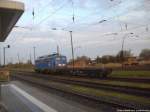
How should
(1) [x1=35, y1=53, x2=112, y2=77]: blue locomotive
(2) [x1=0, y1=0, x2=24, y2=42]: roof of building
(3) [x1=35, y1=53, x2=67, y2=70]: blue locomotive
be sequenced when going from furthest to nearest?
1. (3) [x1=35, y1=53, x2=67, y2=70]: blue locomotive
2. (1) [x1=35, y1=53, x2=112, y2=77]: blue locomotive
3. (2) [x1=0, y1=0, x2=24, y2=42]: roof of building

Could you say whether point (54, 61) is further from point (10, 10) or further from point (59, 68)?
point (10, 10)

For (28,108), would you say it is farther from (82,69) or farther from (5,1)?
(82,69)

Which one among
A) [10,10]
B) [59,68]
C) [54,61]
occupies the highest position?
[10,10]

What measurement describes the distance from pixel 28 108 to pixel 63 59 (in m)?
42.2

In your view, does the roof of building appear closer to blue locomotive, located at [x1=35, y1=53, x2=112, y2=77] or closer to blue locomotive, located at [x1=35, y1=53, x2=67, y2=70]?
blue locomotive, located at [x1=35, y1=53, x2=112, y2=77]

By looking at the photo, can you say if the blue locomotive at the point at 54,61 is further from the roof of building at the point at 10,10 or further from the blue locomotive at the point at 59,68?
the roof of building at the point at 10,10

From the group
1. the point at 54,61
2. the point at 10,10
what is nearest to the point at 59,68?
the point at 54,61

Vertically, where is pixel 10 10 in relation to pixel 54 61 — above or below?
above

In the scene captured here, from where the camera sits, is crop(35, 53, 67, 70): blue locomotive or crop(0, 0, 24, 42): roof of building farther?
crop(35, 53, 67, 70): blue locomotive

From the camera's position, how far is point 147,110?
13.8 metres

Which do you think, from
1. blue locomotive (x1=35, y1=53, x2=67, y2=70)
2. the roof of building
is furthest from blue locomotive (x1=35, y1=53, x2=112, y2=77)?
the roof of building

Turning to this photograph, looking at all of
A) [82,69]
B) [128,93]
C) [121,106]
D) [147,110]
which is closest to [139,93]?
[128,93]

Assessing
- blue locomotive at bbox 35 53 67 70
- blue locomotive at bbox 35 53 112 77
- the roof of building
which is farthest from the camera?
blue locomotive at bbox 35 53 67 70

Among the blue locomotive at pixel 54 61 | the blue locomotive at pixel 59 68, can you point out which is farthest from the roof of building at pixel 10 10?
the blue locomotive at pixel 54 61
